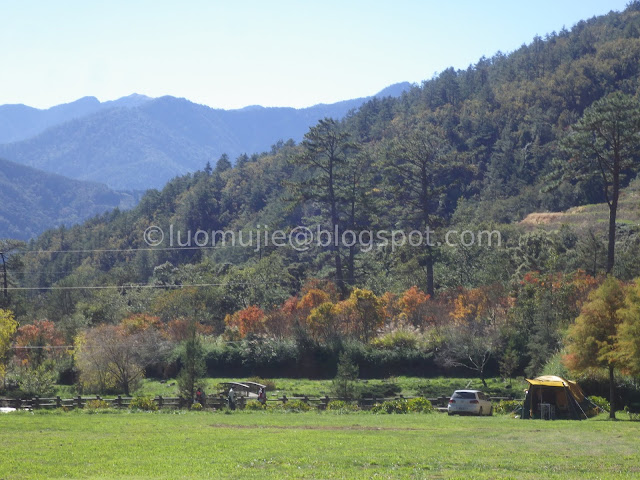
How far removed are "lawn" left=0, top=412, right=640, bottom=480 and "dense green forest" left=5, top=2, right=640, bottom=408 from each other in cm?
954

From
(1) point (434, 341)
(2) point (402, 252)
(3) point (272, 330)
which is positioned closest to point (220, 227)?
(2) point (402, 252)

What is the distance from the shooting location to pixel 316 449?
17.1 m

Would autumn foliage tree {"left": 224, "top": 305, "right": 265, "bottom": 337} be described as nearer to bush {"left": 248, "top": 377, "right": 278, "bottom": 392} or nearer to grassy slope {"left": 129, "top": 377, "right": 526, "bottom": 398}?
grassy slope {"left": 129, "top": 377, "right": 526, "bottom": 398}

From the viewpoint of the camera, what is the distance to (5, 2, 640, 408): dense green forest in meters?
52.1

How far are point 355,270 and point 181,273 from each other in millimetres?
29708

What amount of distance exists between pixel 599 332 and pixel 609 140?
74.5 ft

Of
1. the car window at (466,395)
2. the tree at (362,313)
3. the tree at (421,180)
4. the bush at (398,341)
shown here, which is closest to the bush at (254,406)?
the car window at (466,395)

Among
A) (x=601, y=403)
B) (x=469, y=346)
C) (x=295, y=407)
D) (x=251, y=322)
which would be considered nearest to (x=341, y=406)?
(x=295, y=407)

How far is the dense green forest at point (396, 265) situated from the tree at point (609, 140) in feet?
2.98

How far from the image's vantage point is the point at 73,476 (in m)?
14.0

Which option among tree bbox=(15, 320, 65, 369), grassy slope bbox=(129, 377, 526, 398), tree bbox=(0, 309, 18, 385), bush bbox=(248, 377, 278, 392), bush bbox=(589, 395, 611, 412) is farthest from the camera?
tree bbox=(15, 320, 65, 369)

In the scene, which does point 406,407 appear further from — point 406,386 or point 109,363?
point 109,363

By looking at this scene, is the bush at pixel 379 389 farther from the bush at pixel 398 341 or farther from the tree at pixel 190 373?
the tree at pixel 190 373

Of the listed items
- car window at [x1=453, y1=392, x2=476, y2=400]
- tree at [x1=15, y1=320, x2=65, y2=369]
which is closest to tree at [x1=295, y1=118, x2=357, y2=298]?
tree at [x1=15, y1=320, x2=65, y2=369]
